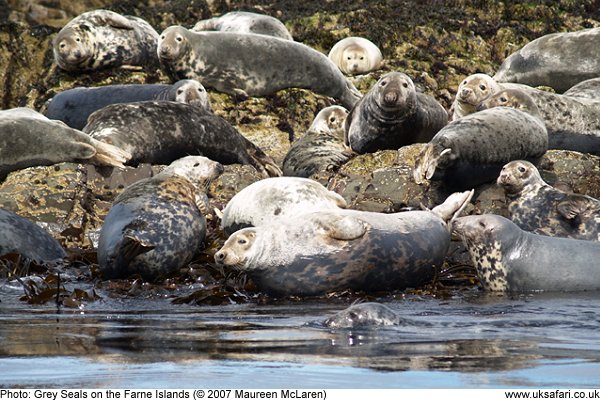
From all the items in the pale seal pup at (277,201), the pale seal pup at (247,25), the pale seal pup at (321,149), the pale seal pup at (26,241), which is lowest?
the pale seal pup at (26,241)

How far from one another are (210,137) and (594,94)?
12.6 feet

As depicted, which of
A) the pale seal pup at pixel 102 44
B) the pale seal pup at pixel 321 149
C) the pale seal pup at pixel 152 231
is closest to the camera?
the pale seal pup at pixel 152 231

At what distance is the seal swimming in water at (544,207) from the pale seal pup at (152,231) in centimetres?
203

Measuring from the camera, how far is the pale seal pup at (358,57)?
14.4m

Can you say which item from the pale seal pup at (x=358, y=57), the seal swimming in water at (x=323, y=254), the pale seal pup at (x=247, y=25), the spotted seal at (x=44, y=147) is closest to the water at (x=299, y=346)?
the seal swimming in water at (x=323, y=254)

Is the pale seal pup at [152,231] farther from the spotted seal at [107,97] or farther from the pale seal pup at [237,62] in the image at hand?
the pale seal pup at [237,62]

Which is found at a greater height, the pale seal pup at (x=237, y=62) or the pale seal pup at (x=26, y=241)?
the pale seal pup at (x=237, y=62)

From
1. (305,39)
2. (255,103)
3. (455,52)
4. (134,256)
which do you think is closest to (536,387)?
(134,256)

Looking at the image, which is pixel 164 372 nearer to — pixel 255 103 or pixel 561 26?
pixel 255 103

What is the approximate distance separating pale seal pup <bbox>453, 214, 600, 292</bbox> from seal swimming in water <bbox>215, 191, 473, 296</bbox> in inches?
16.5

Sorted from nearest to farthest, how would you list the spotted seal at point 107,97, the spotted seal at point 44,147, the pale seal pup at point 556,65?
the spotted seal at point 44,147 → the spotted seal at point 107,97 → the pale seal pup at point 556,65

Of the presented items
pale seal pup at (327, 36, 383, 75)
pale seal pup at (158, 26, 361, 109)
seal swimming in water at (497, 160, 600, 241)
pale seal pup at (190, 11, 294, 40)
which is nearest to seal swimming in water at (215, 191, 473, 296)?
seal swimming in water at (497, 160, 600, 241)

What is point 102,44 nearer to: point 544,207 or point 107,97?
point 107,97

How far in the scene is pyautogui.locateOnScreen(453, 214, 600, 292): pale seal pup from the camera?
6539 millimetres
